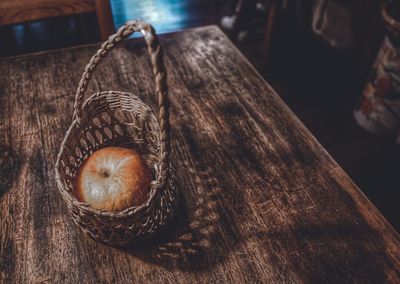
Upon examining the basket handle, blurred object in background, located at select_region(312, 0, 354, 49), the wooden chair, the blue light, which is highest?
the basket handle

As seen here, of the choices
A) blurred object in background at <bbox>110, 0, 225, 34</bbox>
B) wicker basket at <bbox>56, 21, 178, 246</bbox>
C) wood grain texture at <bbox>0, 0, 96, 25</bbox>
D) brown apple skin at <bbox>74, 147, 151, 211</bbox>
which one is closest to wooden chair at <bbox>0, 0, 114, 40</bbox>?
wood grain texture at <bbox>0, 0, 96, 25</bbox>

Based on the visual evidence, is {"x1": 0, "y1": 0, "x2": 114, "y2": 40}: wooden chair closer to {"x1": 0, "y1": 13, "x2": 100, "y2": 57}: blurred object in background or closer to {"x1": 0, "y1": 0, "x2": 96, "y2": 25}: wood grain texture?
{"x1": 0, "y1": 0, "x2": 96, "y2": 25}: wood grain texture

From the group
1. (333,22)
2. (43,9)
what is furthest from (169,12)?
(43,9)

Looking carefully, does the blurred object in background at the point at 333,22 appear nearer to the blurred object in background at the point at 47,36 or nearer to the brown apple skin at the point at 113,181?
the blurred object in background at the point at 47,36

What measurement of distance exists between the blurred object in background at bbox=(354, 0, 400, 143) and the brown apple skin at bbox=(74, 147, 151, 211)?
1.66 m

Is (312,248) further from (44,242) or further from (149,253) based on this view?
(44,242)

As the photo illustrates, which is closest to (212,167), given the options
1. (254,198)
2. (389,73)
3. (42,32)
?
(254,198)

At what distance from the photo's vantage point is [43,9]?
1301mm

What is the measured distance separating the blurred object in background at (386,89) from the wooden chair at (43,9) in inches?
57.6

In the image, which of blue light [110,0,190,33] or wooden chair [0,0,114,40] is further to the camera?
blue light [110,0,190,33]

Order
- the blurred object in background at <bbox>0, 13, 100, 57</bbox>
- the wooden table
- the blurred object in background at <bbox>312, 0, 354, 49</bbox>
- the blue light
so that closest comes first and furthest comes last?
the wooden table, the blurred object in background at <bbox>312, 0, 354, 49</bbox>, the blurred object in background at <bbox>0, 13, 100, 57</bbox>, the blue light

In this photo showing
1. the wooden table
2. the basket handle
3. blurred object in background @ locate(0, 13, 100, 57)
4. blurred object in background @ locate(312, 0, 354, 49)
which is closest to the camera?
the basket handle

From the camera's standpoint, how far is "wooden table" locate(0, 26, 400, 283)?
721 millimetres

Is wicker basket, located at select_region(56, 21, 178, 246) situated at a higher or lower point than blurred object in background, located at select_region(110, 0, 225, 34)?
higher
